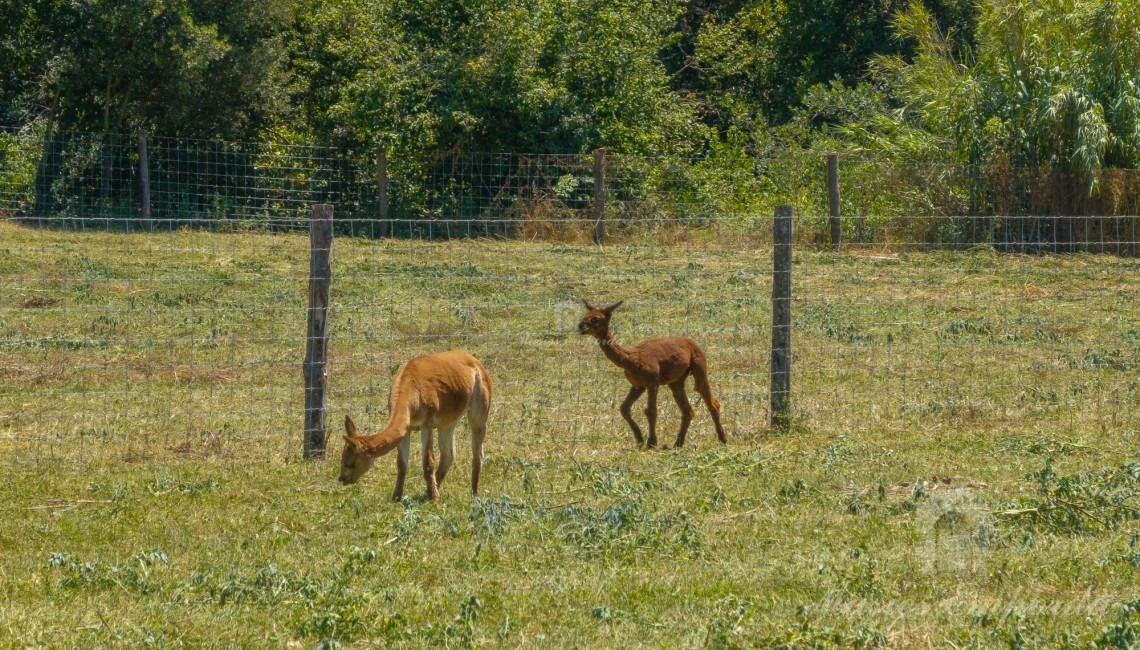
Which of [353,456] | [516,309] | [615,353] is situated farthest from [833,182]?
[353,456]

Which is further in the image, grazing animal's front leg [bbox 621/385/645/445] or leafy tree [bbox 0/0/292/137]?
leafy tree [bbox 0/0/292/137]

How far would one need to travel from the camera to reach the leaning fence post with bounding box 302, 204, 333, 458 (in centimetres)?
973

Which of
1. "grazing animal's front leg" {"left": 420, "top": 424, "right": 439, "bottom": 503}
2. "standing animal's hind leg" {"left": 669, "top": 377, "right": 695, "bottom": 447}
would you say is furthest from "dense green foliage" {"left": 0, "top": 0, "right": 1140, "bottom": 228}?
"grazing animal's front leg" {"left": 420, "top": 424, "right": 439, "bottom": 503}

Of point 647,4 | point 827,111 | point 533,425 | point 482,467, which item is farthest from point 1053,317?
point 827,111

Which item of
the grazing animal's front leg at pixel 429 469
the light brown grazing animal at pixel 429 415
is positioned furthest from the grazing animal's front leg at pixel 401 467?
the grazing animal's front leg at pixel 429 469

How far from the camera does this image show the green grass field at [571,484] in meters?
6.23

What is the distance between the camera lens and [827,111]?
3173 cm

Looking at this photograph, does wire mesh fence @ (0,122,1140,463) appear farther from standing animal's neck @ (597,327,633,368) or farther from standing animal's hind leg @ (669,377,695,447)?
standing animal's neck @ (597,327,633,368)

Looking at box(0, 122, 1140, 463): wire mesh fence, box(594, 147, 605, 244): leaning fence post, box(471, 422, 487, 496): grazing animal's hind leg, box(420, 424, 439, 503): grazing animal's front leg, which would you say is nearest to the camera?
box(420, 424, 439, 503): grazing animal's front leg

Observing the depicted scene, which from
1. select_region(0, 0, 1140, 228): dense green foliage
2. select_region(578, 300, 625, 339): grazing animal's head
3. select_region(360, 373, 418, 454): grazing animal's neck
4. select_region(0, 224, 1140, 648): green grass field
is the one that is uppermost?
select_region(0, 0, 1140, 228): dense green foliage

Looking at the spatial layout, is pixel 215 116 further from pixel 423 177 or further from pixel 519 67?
pixel 519 67

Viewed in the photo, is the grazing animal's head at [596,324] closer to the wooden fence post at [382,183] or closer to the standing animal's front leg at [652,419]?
the standing animal's front leg at [652,419]

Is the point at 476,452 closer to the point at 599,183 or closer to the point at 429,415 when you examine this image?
the point at 429,415

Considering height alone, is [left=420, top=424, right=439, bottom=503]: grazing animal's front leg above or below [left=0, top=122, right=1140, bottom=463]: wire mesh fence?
below
